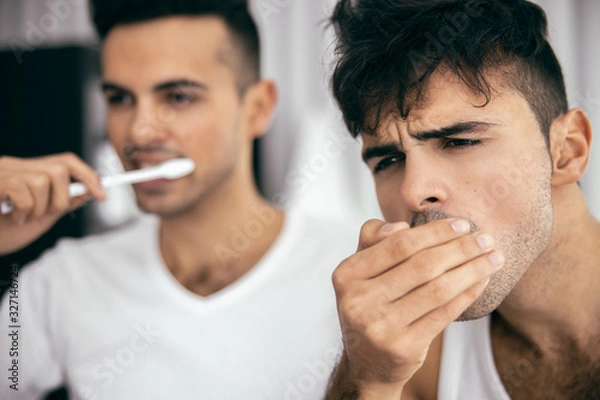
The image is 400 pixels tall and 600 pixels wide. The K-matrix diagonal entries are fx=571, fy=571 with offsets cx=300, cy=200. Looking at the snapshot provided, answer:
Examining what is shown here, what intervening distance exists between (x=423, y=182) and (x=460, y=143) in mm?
67

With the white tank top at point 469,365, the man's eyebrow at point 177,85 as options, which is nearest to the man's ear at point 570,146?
the white tank top at point 469,365

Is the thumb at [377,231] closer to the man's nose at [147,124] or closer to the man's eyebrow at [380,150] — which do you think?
the man's eyebrow at [380,150]

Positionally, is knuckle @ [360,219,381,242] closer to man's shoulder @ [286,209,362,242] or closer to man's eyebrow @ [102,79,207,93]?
man's shoulder @ [286,209,362,242]

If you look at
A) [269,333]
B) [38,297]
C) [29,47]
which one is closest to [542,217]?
[269,333]

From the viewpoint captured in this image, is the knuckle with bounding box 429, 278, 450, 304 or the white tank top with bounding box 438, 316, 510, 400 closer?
the knuckle with bounding box 429, 278, 450, 304

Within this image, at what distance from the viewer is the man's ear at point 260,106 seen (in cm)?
106

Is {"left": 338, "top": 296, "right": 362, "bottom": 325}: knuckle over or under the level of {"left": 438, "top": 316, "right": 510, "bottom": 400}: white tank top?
over

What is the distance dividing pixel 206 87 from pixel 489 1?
53 cm

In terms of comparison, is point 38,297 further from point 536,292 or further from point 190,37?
point 536,292

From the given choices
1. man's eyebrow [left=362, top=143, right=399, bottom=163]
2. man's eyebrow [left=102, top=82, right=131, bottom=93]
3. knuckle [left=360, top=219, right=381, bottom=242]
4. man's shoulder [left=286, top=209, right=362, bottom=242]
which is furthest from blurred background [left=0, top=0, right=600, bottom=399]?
knuckle [left=360, top=219, right=381, bottom=242]

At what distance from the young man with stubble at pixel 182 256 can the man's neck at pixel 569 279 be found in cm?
28

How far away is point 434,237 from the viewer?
0.52 m

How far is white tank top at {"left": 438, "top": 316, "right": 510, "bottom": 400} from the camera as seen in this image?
710mm

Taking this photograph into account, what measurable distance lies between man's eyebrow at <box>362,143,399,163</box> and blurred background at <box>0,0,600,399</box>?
0.22 meters
